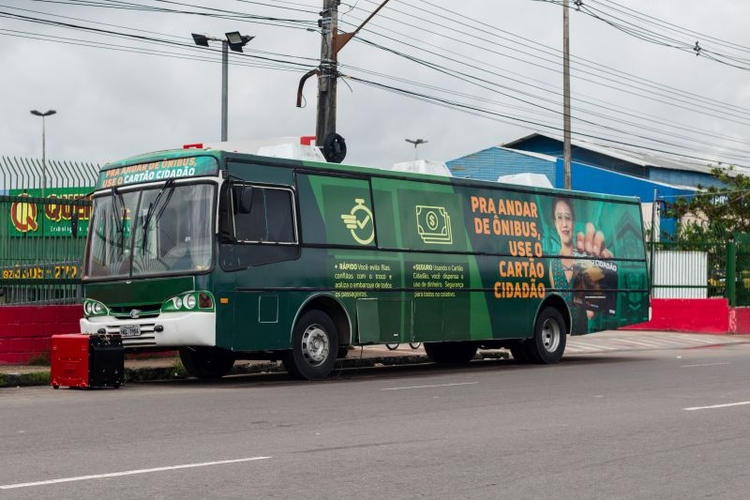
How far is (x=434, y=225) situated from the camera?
19500mm

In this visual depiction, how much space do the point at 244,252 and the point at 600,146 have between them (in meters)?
57.6

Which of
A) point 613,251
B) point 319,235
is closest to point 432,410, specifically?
point 319,235

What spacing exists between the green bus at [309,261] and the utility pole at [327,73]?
362 cm

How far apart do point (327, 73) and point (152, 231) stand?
7.33 m

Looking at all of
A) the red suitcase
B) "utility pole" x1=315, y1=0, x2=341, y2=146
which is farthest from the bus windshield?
"utility pole" x1=315, y1=0, x2=341, y2=146

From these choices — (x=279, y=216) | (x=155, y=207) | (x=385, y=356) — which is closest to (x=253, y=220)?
(x=279, y=216)

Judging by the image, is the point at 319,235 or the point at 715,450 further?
the point at 319,235

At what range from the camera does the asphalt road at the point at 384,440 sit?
7770mm

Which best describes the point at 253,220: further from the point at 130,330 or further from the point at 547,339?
the point at 547,339

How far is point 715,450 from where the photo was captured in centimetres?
955

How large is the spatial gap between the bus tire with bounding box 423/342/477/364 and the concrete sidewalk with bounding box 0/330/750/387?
346 mm

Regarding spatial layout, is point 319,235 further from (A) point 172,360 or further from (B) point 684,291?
(B) point 684,291

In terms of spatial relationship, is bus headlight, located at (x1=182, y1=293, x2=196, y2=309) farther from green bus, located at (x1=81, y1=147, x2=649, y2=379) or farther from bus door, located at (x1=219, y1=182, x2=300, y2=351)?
bus door, located at (x1=219, y1=182, x2=300, y2=351)

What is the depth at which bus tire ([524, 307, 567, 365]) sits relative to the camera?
849 inches
